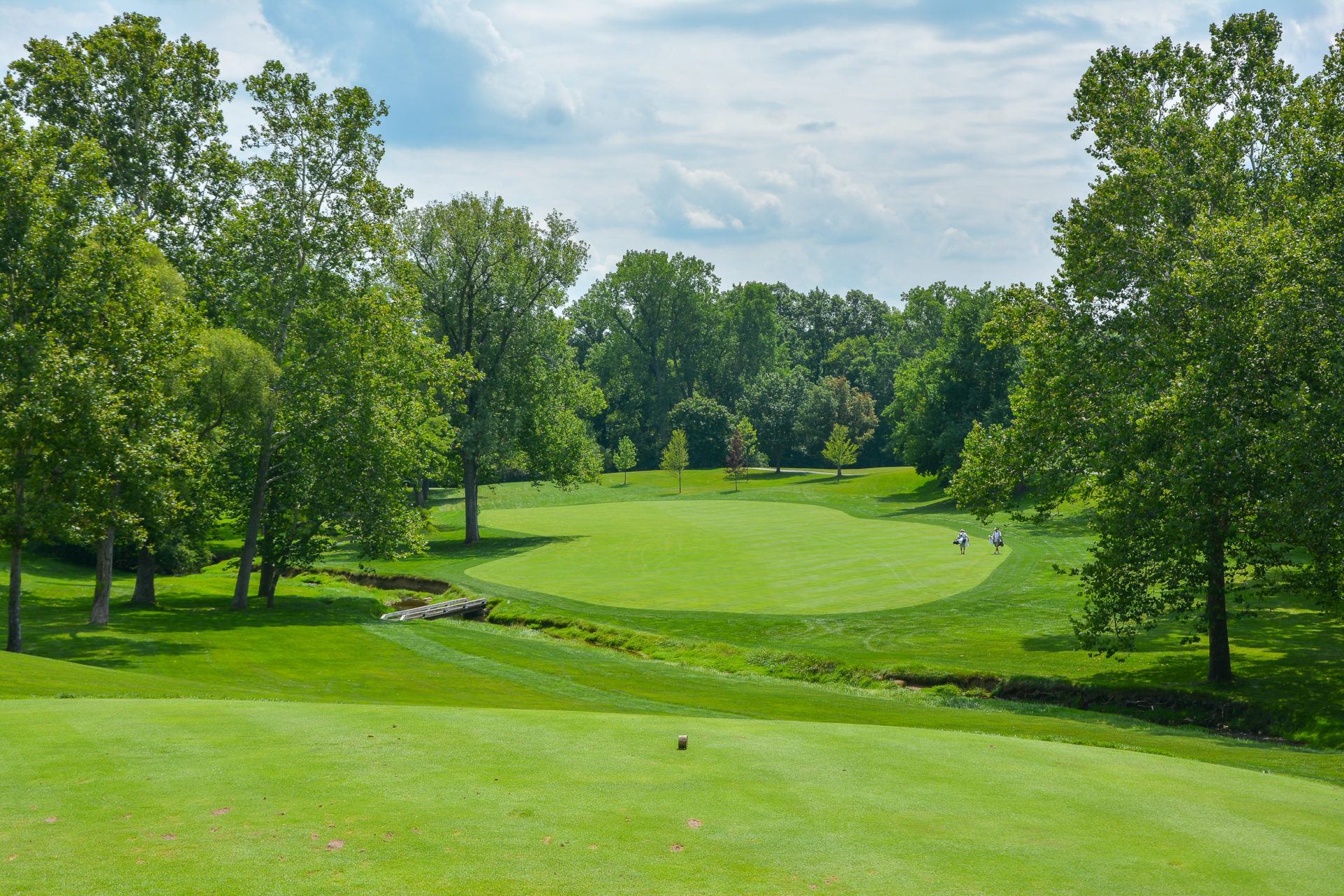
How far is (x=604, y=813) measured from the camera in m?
8.73

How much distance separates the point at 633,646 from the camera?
102 ft

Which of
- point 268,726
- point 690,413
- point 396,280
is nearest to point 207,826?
point 268,726

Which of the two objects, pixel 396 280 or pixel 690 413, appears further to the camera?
pixel 690 413

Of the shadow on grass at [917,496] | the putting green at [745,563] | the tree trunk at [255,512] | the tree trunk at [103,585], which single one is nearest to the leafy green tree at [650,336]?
the shadow on grass at [917,496]

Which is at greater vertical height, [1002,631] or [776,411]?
[776,411]

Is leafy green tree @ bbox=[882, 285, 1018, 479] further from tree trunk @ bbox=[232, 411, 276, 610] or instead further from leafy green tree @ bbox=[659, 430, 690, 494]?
tree trunk @ bbox=[232, 411, 276, 610]

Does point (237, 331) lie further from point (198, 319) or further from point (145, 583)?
point (145, 583)

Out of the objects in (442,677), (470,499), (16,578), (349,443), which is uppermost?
(349,443)

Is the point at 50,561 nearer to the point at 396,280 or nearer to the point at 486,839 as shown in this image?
the point at 396,280

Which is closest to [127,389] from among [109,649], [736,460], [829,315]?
[109,649]

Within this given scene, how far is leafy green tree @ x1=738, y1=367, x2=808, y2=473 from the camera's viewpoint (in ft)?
403

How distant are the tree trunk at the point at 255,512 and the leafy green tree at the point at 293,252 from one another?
46 millimetres

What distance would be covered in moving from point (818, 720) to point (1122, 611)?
1013cm

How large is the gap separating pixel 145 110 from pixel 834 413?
91535 mm
